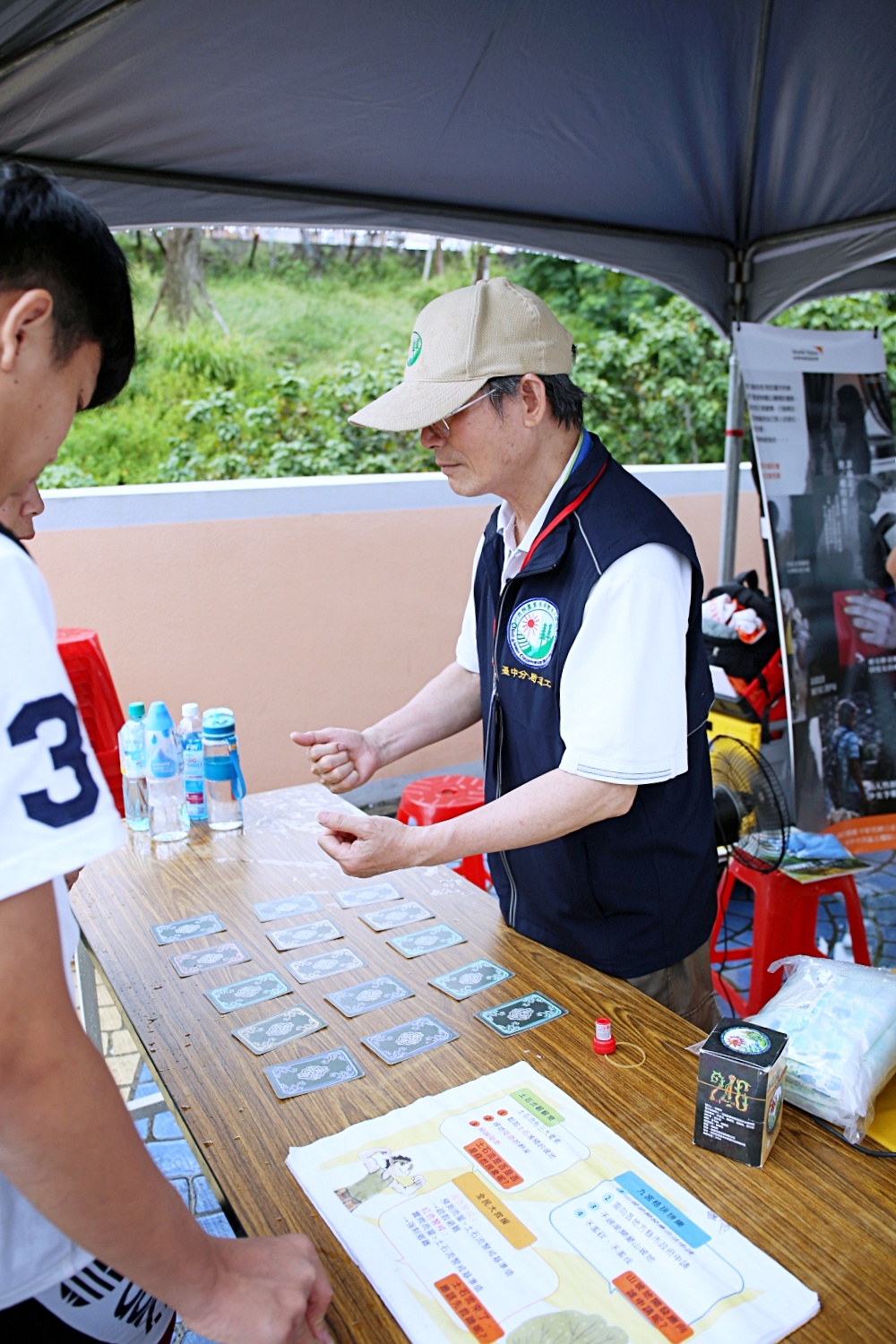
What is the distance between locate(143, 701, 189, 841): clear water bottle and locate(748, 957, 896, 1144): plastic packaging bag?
146cm

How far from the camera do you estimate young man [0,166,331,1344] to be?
640 mm

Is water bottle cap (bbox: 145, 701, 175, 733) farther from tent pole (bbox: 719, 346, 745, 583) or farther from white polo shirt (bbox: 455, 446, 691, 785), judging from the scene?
tent pole (bbox: 719, 346, 745, 583)

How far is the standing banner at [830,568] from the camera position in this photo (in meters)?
3.28

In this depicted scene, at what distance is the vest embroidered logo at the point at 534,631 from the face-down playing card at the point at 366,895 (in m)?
0.58

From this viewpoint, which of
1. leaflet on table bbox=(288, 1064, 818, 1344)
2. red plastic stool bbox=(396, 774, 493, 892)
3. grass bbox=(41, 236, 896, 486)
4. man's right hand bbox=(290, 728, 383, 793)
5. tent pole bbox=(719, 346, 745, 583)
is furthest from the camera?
grass bbox=(41, 236, 896, 486)

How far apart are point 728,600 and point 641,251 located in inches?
53.0

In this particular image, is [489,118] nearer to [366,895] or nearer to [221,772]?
[221,772]

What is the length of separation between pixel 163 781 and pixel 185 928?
58 centimetres

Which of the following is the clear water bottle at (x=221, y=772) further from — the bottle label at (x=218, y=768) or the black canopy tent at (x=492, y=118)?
the black canopy tent at (x=492, y=118)

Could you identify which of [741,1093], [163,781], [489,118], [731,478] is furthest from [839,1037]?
[731,478]

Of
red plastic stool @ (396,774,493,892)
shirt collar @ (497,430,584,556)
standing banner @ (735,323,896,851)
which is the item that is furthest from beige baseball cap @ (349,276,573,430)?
standing banner @ (735,323,896,851)

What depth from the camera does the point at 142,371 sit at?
866 centimetres

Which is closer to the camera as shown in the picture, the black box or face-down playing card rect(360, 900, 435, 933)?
the black box

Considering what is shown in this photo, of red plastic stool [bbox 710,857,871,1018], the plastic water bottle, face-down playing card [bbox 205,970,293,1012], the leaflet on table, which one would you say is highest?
the plastic water bottle
